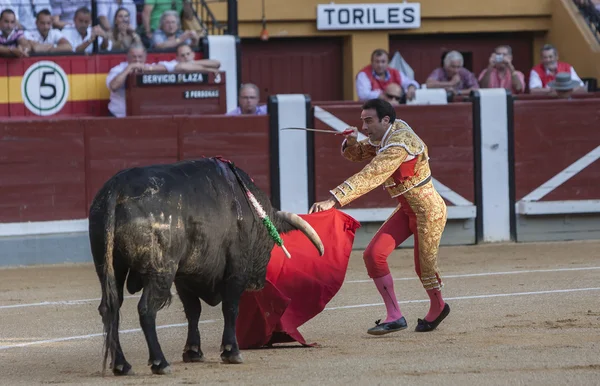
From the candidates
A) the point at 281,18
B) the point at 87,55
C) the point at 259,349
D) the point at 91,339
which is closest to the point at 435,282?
the point at 259,349

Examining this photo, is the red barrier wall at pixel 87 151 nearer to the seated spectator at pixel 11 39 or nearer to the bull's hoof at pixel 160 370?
the seated spectator at pixel 11 39

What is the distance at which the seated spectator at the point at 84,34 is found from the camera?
1137 cm

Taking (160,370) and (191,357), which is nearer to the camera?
(160,370)

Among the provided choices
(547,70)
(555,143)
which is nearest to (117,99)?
(555,143)

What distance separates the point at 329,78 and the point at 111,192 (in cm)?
1038

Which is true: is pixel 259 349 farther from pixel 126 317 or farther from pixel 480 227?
pixel 480 227

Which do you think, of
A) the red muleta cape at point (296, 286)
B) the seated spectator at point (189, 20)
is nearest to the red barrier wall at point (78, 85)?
the seated spectator at point (189, 20)

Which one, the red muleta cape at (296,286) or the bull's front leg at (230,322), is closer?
the bull's front leg at (230,322)

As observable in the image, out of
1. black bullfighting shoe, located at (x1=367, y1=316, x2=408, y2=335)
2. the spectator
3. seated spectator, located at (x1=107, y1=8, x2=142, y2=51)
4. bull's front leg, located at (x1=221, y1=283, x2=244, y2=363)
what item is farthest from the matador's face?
the spectator

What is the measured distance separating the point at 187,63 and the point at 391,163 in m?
5.35

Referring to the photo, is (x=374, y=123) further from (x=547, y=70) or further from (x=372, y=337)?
(x=547, y=70)

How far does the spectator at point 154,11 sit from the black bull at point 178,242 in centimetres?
650

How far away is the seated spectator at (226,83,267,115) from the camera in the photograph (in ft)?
35.2

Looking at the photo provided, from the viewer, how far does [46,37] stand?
1153 centimetres
